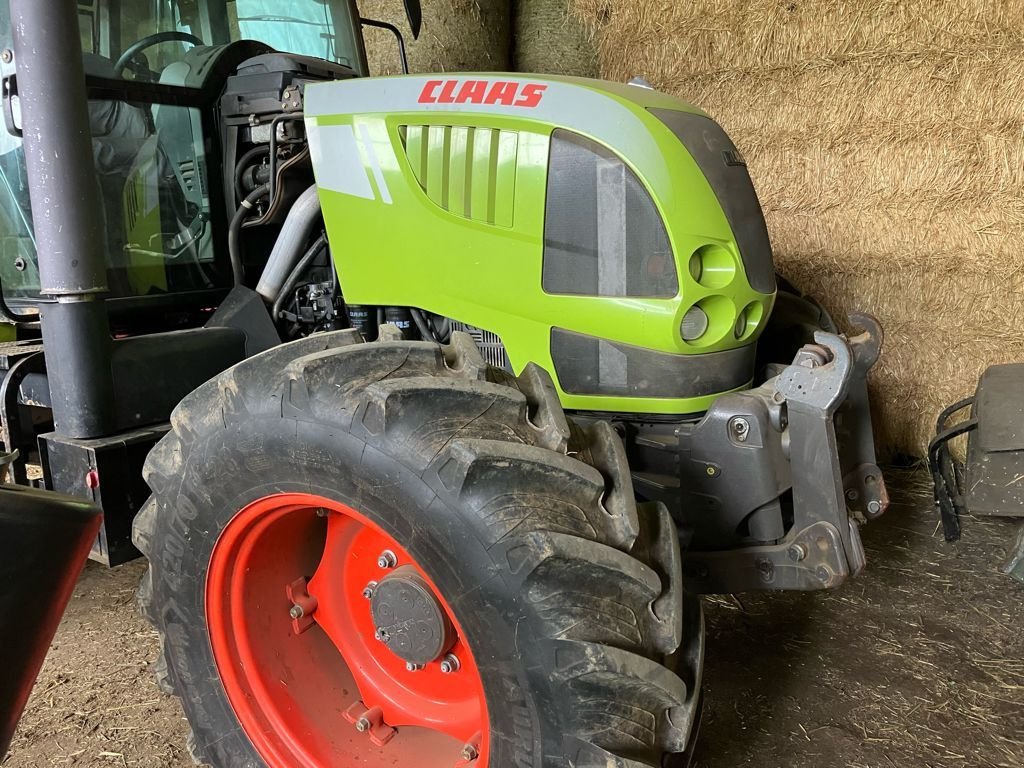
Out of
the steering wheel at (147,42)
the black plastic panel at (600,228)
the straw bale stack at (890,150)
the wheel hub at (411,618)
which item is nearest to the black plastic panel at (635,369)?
the black plastic panel at (600,228)

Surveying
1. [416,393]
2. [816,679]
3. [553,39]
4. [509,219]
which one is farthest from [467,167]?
[553,39]

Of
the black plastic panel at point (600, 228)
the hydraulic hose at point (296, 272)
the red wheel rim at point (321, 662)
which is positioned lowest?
the red wheel rim at point (321, 662)

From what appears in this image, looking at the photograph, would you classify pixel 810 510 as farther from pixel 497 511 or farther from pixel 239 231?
pixel 239 231

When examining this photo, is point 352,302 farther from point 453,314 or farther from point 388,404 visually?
point 388,404

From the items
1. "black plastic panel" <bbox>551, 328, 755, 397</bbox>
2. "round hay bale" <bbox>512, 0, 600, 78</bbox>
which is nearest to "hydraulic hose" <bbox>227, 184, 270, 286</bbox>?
"black plastic panel" <bbox>551, 328, 755, 397</bbox>

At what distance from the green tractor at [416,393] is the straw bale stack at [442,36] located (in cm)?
249

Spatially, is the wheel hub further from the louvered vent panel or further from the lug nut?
the louvered vent panel

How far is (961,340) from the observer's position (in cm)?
380

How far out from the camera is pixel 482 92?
1992 mm

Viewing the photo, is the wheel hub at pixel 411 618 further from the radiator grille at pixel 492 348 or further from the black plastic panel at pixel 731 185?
the black plastic panel at pixel 731 185

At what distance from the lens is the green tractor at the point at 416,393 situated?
1.40m

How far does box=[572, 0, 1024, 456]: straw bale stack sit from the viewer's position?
349 centimetres

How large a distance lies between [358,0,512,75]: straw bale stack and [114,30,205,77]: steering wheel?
2411 millimetres

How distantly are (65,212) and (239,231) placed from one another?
664mm
